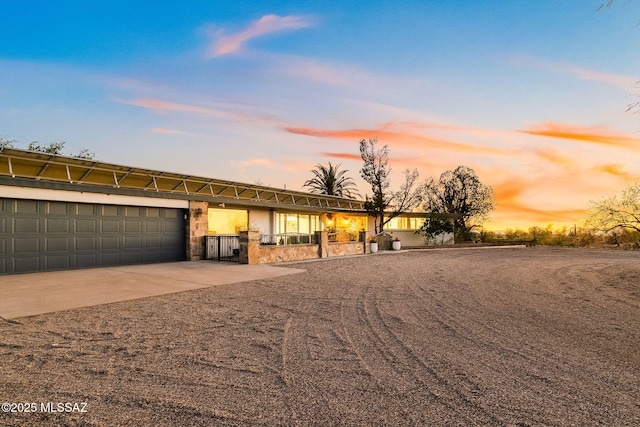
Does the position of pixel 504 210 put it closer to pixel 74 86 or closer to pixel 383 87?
pixel 383 87

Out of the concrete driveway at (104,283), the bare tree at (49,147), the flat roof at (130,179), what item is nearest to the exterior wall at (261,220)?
the flat roof at (130,179)

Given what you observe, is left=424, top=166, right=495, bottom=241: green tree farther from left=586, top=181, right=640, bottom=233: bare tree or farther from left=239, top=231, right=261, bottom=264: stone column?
left=239, top=231, right=261, bottom=264: stone column

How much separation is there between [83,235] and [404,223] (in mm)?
27240

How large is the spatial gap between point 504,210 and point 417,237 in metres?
14.0

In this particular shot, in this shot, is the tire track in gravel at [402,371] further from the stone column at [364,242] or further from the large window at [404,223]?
the large window at [404,223]

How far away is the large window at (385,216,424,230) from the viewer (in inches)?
1292

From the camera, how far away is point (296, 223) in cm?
2477

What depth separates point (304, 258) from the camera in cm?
1845

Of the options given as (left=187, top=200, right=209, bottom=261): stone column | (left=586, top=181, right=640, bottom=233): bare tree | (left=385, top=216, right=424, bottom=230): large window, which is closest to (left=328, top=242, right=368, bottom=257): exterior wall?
(left=187, top=200, right=209, bottom=261): stone column

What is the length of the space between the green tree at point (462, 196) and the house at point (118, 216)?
22.9 metres

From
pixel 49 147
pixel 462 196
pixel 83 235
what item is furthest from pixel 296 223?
pixel 462 196

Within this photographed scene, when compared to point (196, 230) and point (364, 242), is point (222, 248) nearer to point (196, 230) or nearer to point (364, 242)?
point (196, 230)

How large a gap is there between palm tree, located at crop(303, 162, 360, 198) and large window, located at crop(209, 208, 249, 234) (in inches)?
805

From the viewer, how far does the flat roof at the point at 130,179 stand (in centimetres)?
1283
